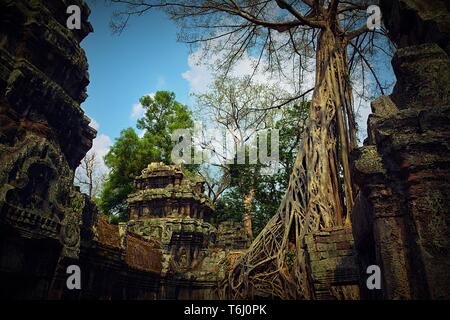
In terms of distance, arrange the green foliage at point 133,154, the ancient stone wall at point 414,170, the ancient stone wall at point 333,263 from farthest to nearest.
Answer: the green foliage at point 133,154, the ancient stone wall at point 333,263, the ancient stone wall at point 414,170

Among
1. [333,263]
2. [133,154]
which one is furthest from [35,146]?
[133,154]

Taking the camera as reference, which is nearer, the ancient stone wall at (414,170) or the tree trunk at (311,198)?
the ancient stone wall at (414,170)

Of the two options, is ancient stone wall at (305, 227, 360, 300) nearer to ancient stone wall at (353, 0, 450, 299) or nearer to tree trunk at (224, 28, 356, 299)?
tree trunk at (224, 28, 356, 299)

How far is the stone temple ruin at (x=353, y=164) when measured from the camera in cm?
173

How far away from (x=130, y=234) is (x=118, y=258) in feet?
4.74

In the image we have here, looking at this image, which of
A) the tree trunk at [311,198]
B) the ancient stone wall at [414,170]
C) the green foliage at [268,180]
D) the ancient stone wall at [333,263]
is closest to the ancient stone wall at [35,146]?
the ancient stone wall at [414,170]

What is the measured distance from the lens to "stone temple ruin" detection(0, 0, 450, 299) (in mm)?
1728

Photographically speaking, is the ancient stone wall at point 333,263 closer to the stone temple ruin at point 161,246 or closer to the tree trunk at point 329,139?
the tree trunk at point 329,139

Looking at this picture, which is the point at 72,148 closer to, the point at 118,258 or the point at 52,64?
the point at 52,64

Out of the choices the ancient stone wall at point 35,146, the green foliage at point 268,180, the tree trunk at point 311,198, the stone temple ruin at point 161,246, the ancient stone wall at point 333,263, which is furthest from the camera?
Result: the green foliage at point 268,180

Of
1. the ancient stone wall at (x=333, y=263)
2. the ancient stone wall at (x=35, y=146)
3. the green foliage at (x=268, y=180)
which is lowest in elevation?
the ancient stone wall at (x=333, y=263)

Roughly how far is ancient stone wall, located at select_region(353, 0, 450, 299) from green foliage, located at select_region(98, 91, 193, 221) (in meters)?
16.3

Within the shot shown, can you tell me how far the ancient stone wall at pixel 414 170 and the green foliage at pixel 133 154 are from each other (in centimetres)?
1628

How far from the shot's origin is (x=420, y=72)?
2.01 meters
